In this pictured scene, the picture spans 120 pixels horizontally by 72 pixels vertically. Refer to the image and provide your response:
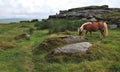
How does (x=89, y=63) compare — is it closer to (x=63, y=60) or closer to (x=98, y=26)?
(x=63, y=60)

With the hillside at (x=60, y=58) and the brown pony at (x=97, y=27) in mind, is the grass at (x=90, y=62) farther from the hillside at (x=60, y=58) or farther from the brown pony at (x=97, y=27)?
the brown pony at (x=97, y=27)

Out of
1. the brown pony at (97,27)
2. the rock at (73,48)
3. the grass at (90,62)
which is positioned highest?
the brown pony at (97,27)

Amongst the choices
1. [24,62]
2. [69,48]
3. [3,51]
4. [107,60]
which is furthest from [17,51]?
[107,60]

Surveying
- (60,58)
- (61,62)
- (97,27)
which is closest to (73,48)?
(60,58)

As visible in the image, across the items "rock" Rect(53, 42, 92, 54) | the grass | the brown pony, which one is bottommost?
the grass

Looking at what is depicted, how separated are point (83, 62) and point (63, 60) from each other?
2107mm

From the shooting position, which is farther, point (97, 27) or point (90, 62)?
point (97, 27)

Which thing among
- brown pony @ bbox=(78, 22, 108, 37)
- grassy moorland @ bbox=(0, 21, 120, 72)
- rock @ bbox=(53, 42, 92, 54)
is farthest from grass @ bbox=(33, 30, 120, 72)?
brown pony @ bbox=(78, 22, 108, 37)

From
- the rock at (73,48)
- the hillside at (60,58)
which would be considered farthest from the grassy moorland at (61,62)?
the rock at (73,48)

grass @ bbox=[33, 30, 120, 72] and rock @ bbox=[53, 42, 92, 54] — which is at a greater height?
rock @ bbox=[53, 42, 92, 54]

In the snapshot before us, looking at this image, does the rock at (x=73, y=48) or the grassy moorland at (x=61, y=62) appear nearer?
the grassy moorland at (x=61, y=62)

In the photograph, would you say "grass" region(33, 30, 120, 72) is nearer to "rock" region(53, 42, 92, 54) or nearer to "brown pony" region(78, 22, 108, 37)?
"rock" region(53, 42, 92, 54)

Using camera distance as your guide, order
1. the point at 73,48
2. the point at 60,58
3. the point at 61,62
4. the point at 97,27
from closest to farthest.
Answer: the point at 61,62 → the point at 60,58 → the point at 73,48 → the point at 97,27

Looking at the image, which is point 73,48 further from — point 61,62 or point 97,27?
point 97,27
